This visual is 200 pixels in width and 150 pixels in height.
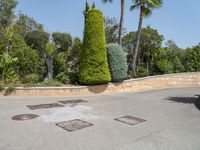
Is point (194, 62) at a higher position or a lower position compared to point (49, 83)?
higher

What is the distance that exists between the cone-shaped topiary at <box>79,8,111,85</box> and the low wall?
0.55m

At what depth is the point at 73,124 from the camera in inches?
209

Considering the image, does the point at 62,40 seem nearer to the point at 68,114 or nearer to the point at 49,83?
the point at 49,83

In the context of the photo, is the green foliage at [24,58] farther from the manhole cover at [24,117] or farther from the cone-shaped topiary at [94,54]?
the manhole cover at [24,117]

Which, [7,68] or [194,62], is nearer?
[7,68]

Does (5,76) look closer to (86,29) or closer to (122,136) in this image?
(86,29)

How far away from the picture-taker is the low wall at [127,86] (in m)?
9.88

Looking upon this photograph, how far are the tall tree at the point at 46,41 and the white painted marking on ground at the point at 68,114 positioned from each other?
5.57 metres

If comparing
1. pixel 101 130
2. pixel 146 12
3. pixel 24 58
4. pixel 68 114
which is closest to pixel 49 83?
pixel 24 58

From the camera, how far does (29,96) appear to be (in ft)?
31.8

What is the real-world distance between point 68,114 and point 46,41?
6578mm

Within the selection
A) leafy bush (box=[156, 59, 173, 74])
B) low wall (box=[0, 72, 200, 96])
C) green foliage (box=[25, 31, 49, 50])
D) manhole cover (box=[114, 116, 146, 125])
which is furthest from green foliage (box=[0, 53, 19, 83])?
leafy bush (box=[156, 59, 173, 74])

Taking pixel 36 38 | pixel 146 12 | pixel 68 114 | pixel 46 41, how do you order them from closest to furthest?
pixel 68 114, pixel 36 38, pixel 46 41, pixel 146 12

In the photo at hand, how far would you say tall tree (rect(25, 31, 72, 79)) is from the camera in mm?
11273
